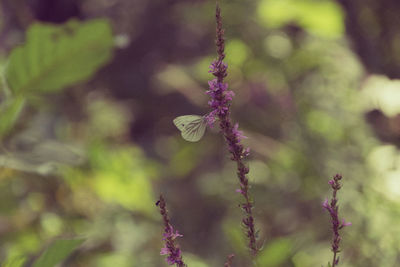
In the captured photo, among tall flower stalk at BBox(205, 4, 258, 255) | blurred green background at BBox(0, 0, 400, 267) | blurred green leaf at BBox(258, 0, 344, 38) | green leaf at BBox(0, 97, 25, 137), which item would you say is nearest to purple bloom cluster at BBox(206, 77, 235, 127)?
tall flower stalk at BBox(205, 4, 258, 255)

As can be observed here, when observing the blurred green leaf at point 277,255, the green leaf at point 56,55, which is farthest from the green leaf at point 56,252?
the green leaf at point 56,55

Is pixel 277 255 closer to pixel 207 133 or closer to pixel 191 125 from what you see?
pixel 191 125

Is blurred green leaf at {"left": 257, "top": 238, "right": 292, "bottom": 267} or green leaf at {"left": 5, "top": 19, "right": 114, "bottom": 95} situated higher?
green leaf at {"left": 5, "top": 19, "right": 114, "bottom": 95}

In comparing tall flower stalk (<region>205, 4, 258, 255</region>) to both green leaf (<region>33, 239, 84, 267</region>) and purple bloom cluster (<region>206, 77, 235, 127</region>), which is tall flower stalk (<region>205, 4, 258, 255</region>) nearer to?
purple bloom cluster (<region>206, 77, 235, 127</region>)

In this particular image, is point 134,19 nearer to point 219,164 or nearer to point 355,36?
point 219,164

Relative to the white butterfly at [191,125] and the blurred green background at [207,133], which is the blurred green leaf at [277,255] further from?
the white butterfly at [191,125]

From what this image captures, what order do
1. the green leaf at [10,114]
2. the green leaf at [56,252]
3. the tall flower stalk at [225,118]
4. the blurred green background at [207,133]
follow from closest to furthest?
the tall flower stalk at [225,118] → the green leaf at [56,252] → the green leaf at [10,114] → the blurred green background at [207,133]

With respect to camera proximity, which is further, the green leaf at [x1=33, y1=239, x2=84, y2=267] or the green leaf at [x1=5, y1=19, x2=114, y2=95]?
the green leaf at [x1=5, y1=19, x2=114, y2=95]

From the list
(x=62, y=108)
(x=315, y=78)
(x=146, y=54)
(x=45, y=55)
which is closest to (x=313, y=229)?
(x=315, y=78)
